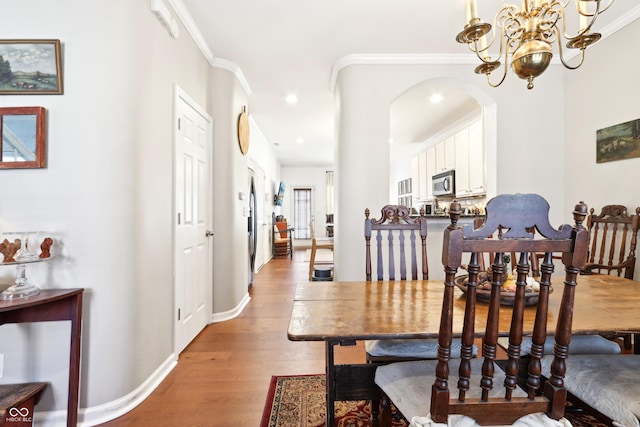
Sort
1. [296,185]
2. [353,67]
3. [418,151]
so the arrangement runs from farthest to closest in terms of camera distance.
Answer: [296,185], [418,151], [353,67]

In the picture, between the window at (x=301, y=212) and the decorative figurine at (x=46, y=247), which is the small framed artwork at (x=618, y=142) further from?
the window at (x=301, y=212)

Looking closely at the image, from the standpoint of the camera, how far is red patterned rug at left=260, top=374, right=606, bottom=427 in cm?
160

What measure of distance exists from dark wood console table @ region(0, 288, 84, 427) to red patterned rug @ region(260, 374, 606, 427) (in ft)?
3.11

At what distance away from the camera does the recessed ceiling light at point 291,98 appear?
3.95m

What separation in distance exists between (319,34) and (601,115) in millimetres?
2570

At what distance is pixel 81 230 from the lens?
163cm

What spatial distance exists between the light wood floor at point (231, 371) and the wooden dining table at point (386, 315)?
713 millimetres

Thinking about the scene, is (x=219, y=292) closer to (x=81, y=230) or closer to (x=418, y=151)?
(x=81, y=230)

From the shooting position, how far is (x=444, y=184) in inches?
205

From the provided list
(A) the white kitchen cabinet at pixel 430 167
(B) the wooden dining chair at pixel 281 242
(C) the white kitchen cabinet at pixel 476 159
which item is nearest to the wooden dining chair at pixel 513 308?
(C) the white kitchen cabinet at pixel 476 159

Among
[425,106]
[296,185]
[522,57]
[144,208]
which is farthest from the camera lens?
[296,185]

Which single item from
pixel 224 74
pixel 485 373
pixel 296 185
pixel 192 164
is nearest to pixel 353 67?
pixel 224 74

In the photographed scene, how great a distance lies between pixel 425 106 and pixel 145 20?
3.70 m

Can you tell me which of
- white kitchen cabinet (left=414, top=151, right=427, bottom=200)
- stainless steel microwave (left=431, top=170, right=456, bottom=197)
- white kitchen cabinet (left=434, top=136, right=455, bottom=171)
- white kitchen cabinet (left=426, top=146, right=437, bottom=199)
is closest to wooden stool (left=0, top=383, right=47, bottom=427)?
stainless steel microwave (left=431, top=170, right=456, bottom=197)
